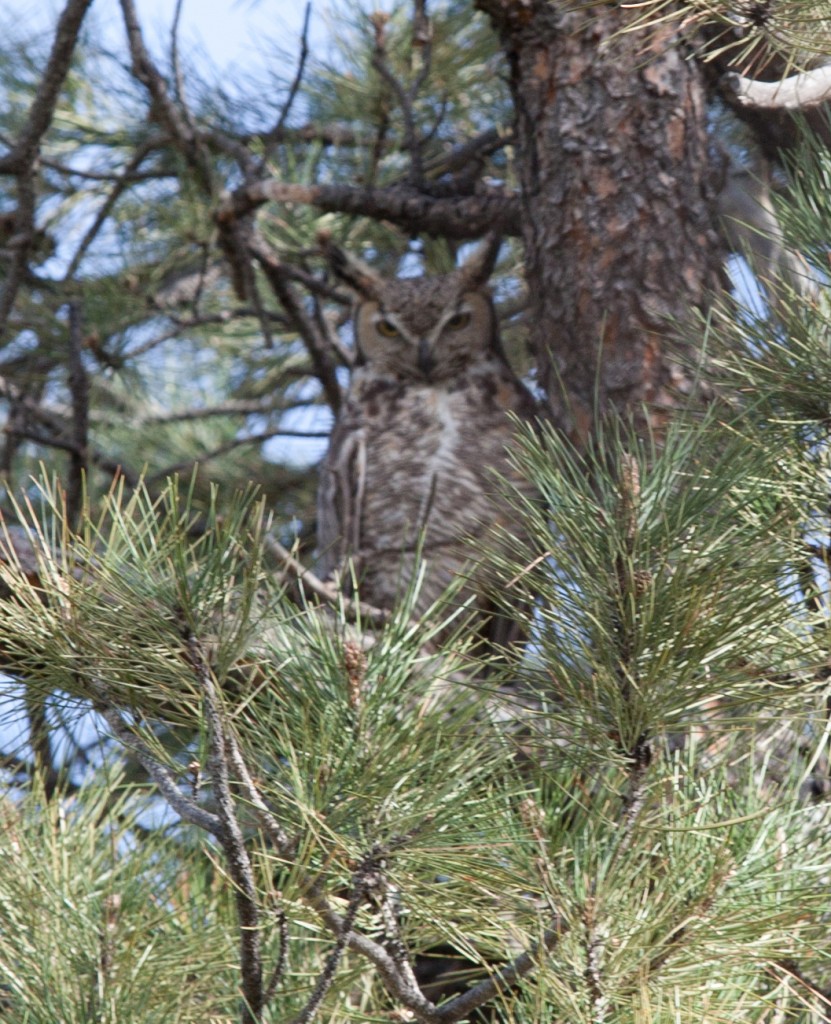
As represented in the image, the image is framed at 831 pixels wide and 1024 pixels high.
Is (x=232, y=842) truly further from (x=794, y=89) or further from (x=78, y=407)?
(x=78, y=407)

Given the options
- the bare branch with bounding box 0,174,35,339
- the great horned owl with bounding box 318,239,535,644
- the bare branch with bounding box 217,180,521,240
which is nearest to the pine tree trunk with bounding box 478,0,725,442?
the bare branch with bounding box 217,180,521,240

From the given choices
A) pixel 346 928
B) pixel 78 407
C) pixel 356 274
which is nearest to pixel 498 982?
pixel 346 928

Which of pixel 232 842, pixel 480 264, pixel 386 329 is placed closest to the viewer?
pixel 232 842

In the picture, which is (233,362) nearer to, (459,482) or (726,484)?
(459,482)

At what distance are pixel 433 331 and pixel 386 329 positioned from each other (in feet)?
0.37

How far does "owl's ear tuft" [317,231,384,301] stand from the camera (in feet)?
8.32

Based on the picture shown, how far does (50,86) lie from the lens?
6.56ft

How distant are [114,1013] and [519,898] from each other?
1.20ft

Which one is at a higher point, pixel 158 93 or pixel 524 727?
pixel 158 93

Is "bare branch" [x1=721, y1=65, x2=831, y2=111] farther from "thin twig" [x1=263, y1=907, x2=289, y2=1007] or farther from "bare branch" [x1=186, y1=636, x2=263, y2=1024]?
"thin twig" [x1=263, y1=907, x2=289, y2=1007]

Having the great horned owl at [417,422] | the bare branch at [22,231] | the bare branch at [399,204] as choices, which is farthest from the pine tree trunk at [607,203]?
the bare branch at [22,231]

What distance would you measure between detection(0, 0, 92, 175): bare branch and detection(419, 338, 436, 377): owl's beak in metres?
0.80

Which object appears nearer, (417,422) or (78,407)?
(78,407)

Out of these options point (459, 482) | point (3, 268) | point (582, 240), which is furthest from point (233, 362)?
point (582, 240)
